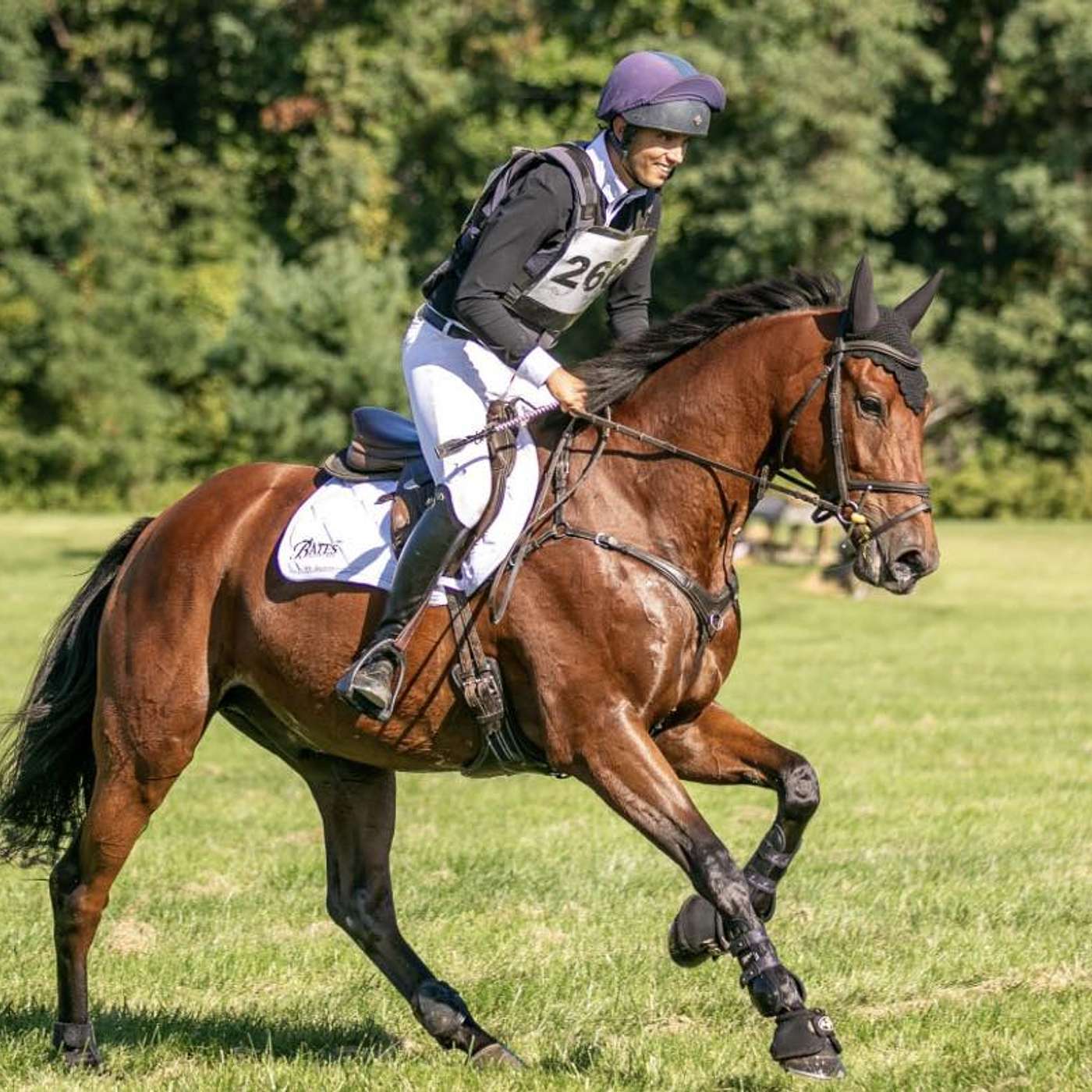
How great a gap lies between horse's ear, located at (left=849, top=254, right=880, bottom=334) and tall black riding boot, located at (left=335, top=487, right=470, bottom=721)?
1501 millimetres

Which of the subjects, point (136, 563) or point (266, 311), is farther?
point (266, 311)

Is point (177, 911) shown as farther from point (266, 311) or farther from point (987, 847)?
point (266, 311)

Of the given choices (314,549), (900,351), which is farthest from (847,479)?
(314,549)

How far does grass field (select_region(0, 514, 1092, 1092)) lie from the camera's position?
6.40m

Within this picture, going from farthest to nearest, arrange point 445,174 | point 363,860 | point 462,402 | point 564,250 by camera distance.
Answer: point 445,174
point 363,860
point 462,402
point 564,250

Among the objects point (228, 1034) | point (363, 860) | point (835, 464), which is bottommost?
point (228, 1034)

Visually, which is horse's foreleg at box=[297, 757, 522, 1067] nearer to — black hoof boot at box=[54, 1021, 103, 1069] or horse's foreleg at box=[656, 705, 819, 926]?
black hoof boot at box=[54, 1021, 103, 1069]

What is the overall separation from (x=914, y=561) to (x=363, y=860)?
8.68 ft

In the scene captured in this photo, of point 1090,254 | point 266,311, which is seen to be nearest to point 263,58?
point 266,311

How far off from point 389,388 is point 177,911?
31688mm

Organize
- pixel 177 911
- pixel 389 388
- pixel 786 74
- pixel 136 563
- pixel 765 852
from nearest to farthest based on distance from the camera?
pixel 765 852, pixel 136 563, pixel 177 911, pixel 389 388, pixel 786 74

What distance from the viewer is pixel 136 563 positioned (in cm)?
741

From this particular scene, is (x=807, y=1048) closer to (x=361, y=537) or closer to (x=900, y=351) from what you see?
(x=900, y=351)

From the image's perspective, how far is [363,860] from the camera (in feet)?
24.3
